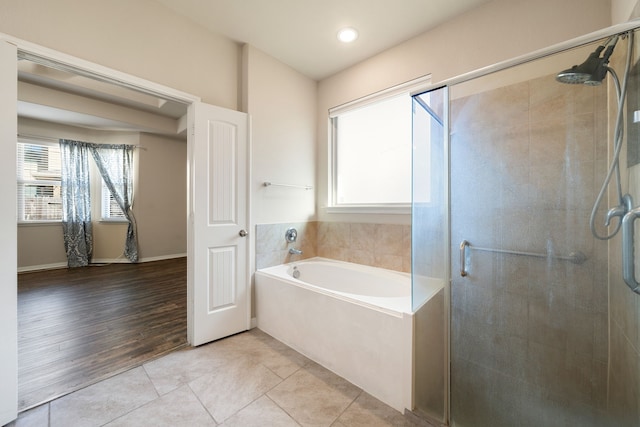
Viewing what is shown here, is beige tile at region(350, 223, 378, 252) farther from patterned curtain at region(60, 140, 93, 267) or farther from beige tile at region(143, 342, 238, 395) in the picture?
patterned curtain at region(60, 140, 93, 267)

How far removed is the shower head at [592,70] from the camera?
106 centimetres

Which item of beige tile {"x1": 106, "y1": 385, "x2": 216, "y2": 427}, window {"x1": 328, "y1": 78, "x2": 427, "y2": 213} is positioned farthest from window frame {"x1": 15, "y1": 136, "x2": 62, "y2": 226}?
window {"x1": 328, "y1": 78, "x2": 427, "y2": 213}

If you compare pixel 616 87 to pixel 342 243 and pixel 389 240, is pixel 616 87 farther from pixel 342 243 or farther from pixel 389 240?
pixel 342 243

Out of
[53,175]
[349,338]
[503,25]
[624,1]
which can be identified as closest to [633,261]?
[624,1]

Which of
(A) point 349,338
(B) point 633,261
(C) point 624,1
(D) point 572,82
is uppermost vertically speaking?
(C) point 624,1

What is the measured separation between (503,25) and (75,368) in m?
Answer: 3.80

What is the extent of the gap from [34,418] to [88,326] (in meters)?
1.18

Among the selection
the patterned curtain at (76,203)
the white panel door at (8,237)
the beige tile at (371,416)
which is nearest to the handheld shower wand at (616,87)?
the beige tile at (371,416)

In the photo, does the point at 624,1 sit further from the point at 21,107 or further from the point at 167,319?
the point at 21,107

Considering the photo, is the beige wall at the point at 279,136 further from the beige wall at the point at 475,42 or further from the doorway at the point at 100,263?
the doorway at the point at 100,263

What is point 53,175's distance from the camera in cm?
449

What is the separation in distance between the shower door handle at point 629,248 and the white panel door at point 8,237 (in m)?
2.81

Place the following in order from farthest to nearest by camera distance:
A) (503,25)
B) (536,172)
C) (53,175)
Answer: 1. (53,175)
2. (503,25)
3. (536,172)

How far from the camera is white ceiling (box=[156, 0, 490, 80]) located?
6.16 feet
